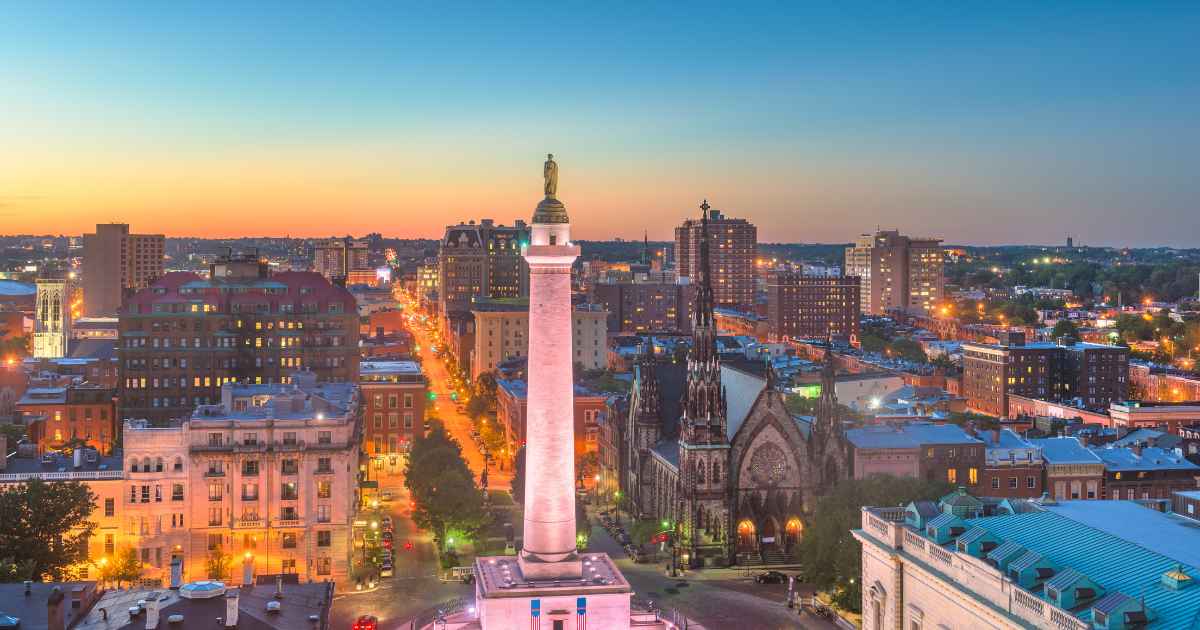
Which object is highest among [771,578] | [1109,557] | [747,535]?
[1109,557]

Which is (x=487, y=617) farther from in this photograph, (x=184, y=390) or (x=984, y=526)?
(x=184, y=390)

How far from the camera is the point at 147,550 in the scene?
83.1 meters

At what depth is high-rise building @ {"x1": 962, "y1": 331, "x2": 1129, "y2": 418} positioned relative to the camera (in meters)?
184

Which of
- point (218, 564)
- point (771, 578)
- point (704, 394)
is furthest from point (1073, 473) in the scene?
point (218, 564)

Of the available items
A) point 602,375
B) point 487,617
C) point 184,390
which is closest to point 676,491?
point 487,617

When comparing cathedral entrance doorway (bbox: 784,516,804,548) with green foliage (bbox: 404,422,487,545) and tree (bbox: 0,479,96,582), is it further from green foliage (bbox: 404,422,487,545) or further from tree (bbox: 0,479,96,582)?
tree (bbox: 0,479,96,582)

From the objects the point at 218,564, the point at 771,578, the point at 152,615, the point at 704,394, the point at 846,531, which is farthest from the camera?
the point at 704,394

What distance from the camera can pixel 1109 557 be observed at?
49.7 m

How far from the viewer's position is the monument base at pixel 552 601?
2237 inches

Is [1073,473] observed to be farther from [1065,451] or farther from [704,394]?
[704,394]

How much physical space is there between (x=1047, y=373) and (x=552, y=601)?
473 ft

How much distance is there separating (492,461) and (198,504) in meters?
63.8

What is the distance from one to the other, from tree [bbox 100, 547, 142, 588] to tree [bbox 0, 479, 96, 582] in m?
2.86

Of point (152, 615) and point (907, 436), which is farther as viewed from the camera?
point (907, 436)
